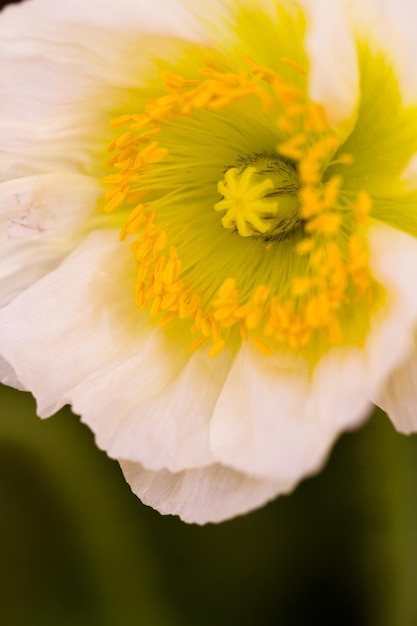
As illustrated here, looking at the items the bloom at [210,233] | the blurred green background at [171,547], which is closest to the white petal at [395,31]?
the bloom at [210,233]

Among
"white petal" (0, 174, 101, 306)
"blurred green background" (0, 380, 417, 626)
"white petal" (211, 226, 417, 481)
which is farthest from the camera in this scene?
"blurred green background" (0, 380, 417, 626)

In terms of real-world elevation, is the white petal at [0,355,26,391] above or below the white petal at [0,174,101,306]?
below

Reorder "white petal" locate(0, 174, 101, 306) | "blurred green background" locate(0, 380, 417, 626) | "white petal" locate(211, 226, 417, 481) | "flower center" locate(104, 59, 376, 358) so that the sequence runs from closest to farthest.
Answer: "white petal" locate(211, 226, 417, 481)
"flower center" locate(104, 59, 376, 358)
"white petal" locate(0, 174, 101, 306)
"blurred green background" locate(0, 380, 417, 626)

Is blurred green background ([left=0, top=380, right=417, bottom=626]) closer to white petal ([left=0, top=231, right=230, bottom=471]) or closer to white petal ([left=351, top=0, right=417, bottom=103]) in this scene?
white petal ([left=0, top=231, right=230, bottom=471])

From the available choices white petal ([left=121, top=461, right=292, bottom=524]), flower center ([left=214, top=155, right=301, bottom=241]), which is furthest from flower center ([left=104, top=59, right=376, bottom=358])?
white petal ([left=121, top=461, right=292, bottom=524])

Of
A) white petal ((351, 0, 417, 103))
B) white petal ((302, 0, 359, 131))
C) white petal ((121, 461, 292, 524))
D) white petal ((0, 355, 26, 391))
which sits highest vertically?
white petal ((351, 0, 417, 103))

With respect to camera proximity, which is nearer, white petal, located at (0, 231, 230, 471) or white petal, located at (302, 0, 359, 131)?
white petal, located at (302, 0, 359, 131)
